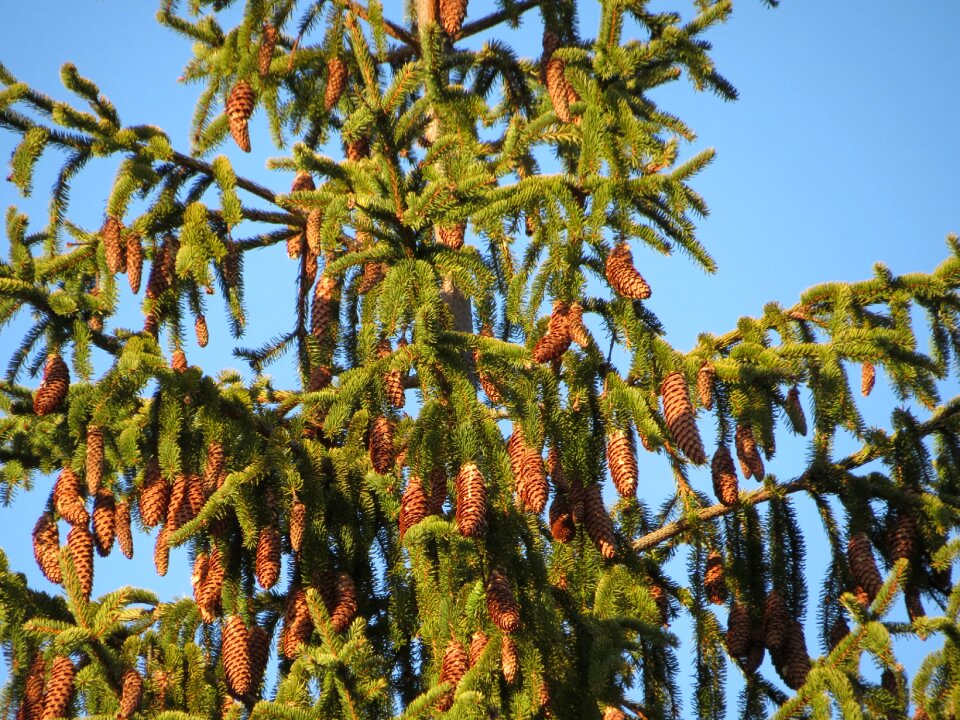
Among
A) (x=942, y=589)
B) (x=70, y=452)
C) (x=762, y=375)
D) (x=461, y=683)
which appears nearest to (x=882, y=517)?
(x=942, y=589)

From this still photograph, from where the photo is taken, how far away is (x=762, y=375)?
5223 millimetres

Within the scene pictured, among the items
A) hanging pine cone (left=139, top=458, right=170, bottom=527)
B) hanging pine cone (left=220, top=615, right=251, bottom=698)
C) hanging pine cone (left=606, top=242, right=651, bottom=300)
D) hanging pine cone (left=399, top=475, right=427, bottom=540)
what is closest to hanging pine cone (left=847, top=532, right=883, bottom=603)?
hanging pine cone (left=606, top=242, right=651, bottom=300)

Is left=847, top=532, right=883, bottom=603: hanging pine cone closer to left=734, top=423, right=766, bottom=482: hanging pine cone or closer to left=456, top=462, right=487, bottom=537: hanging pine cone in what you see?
left=734, top=423, right=766, bottom=482: hanging pine cone

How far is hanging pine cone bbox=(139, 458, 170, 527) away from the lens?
4688mm

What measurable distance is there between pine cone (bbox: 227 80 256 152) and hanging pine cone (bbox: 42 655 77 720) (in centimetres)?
246

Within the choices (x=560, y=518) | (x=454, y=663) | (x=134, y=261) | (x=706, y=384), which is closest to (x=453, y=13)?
(x=134, y=261)

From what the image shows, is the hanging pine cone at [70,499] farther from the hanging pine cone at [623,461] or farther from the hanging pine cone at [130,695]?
the hanging pine cone at [623,461]

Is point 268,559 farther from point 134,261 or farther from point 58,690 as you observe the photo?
point 134,261

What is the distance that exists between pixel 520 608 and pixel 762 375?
160cm

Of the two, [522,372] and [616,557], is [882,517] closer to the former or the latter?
[616,557]

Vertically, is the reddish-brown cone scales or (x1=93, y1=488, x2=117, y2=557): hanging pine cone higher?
the reddish-brown cone scales

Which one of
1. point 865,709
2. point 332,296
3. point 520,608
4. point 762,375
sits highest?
point 332,296

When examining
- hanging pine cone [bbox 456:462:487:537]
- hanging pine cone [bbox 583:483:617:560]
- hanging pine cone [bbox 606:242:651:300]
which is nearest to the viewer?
hanging pine cone [bbox 456:462:487:537]

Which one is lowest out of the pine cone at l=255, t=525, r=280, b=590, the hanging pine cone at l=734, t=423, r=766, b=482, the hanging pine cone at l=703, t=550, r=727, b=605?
the pine cone at l=255, t=525, r=280, b=590
